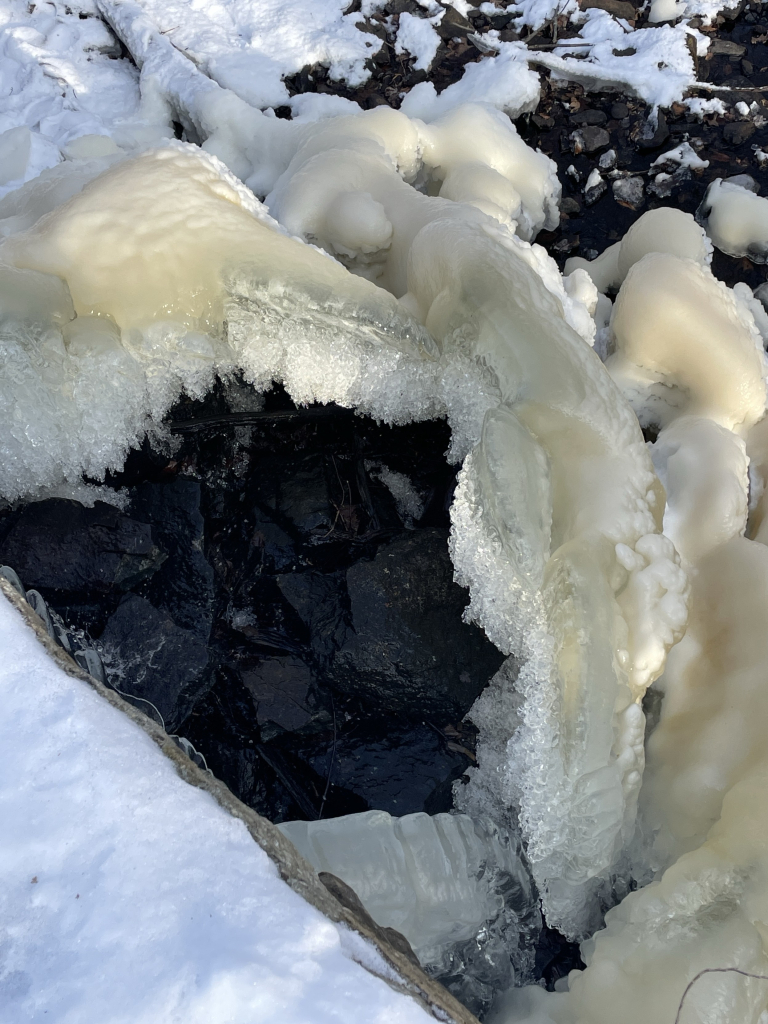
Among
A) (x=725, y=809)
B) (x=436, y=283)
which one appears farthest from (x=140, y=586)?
(x=725, y=809)

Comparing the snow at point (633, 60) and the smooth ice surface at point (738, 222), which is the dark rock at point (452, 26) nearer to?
the snow at point (633, 60)

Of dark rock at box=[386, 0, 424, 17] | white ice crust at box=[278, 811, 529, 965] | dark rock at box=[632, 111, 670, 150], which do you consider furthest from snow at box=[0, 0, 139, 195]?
white ice crust at box=[278, 811, 529, 965]

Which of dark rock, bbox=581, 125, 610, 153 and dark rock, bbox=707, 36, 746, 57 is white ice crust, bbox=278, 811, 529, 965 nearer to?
dark rock, bbox=581, 125, 610, 153

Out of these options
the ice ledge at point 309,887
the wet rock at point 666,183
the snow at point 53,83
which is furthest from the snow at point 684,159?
the ice ledge at point 309,887

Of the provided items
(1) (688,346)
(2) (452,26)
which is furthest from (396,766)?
(2) (452,26)

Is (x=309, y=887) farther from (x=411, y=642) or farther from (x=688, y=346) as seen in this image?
(x=688, y=346)

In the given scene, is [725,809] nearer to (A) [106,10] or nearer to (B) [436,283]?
(B) [436,283]
